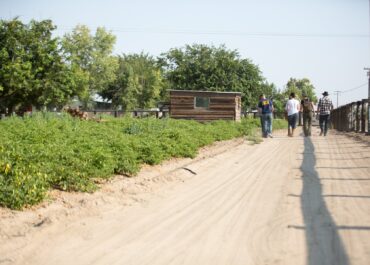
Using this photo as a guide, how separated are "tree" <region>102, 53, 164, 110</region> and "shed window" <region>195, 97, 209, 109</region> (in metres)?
35.6

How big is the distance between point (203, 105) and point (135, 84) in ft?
129

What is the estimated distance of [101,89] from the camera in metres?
Answer: 66.6

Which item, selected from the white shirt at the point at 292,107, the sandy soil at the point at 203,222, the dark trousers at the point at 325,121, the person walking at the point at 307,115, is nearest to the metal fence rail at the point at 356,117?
the dark trousers at the point at 325,121

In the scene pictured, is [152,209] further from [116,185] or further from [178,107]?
[178,107]

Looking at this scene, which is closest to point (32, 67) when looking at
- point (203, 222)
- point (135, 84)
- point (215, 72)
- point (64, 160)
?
point (215, 72)

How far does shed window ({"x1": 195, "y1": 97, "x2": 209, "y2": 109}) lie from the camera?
31391mm

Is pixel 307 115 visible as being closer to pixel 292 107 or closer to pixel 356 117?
pixel 292 107

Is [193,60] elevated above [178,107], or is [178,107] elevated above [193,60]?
[193,60]

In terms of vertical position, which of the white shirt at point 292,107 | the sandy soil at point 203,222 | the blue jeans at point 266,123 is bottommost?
the sandy soil at point 203,222

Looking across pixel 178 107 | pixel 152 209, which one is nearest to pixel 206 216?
pixel 152 209

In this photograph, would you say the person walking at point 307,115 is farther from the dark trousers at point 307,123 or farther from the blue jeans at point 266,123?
the blue jeans at point 266,123

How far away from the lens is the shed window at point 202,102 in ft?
103

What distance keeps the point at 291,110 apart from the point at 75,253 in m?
15.0

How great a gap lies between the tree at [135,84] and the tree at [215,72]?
2075cm
